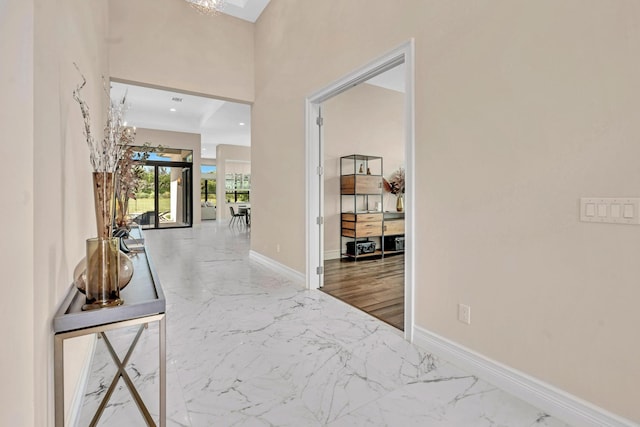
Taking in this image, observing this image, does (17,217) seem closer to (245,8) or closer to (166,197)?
(245,8)

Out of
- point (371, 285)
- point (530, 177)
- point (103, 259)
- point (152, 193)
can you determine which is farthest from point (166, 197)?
point (530, 177)

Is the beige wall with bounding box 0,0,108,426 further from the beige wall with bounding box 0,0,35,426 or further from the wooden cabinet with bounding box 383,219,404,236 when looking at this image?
the wooden cabinet with bounding box 383,219,404,236

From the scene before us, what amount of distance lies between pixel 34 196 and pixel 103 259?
403 mm

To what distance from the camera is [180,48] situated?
4.64m

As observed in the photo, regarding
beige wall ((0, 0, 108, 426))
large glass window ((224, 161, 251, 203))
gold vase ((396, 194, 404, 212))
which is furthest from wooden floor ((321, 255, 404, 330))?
large glass window ((224, 161, 251, 203))

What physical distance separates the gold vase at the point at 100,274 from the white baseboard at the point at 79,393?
0.64 m

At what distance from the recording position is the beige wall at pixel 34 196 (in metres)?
0.89

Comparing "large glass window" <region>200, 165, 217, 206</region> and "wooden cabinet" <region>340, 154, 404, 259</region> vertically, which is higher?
"large glass window" <region>200, 165, 217, 206</region>

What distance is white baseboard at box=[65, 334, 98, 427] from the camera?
1.56m

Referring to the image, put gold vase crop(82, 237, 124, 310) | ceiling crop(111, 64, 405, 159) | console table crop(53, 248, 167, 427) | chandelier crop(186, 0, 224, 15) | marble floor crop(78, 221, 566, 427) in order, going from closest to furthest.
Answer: console table crop(53, 248, 167, 427)
gold vase crop(82, 237, 124, 310)
marble floor crop(78, 221, 566, 427)
chandelier crop(186, 0, 224, 15)
ceiling crop(111, 64, 405, 159)

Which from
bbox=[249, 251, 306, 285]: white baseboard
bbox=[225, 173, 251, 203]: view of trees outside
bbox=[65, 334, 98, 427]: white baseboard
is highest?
bbox=[225, 173, 251, 203]: view of trees outside

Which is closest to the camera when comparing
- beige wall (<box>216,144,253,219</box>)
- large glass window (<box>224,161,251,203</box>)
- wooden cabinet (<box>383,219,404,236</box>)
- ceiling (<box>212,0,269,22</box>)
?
ceiling (<box>212,0,269,22</box>)

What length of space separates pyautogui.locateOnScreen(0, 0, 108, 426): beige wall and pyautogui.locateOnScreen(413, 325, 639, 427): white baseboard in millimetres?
2166

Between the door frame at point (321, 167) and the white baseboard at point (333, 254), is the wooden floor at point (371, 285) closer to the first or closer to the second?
the white baseboard at point (333, 254)
